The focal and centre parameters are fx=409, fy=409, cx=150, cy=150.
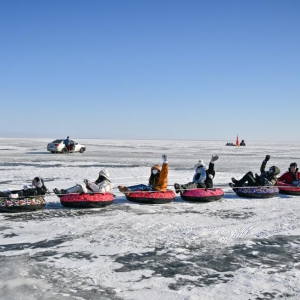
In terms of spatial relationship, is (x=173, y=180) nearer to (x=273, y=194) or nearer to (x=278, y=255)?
(x=273, y=194)

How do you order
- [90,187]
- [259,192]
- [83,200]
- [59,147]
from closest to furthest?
[83,200], [90,187], [259,192], [59,147]

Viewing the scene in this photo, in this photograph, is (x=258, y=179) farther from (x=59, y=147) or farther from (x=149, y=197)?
(x=59, y=147)

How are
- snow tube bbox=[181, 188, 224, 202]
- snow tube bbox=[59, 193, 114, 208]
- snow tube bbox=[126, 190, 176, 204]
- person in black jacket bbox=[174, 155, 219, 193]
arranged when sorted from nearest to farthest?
snow tube bbox=[59, 193, 114, 208] < snow tube bbox=[126, 190, 176, 204] < snow tube bbox=[181, 188, 224, 202] < person in black jacket bbox=[174, 155, 219, 193]

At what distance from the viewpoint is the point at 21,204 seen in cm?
1006

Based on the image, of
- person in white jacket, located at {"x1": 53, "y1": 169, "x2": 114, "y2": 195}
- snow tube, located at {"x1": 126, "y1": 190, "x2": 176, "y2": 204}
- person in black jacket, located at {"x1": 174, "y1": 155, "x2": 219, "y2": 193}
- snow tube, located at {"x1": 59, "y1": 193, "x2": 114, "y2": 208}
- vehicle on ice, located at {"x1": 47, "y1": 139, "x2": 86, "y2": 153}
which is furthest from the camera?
vehicle on ice, located at {"x1": 47, "y1": 139, "x2": 86, "y2": 153}

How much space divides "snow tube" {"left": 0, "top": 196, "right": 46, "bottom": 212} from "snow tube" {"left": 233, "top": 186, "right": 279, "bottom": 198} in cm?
656

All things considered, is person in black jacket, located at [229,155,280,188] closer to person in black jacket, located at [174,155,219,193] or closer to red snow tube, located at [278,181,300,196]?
red snow tube, located at [278,181,300,196]

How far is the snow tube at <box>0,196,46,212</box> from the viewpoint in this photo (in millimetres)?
9953

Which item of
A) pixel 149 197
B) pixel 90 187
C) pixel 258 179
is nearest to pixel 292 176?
pixel 258 179

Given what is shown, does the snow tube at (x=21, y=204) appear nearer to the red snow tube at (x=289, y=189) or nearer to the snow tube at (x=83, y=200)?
the snow tube at (x=83, y=200)

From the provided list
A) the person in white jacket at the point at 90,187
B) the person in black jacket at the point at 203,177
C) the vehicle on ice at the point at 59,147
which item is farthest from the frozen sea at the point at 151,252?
the vehicle on ice at the point at 59,147

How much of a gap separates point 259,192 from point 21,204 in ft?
24.4

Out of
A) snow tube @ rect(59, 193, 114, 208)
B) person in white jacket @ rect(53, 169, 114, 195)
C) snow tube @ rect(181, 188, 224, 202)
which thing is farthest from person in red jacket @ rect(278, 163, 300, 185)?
snow tube @ rect(59, 193, 114, 208)

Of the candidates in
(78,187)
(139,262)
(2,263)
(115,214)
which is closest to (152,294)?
(139,262)
